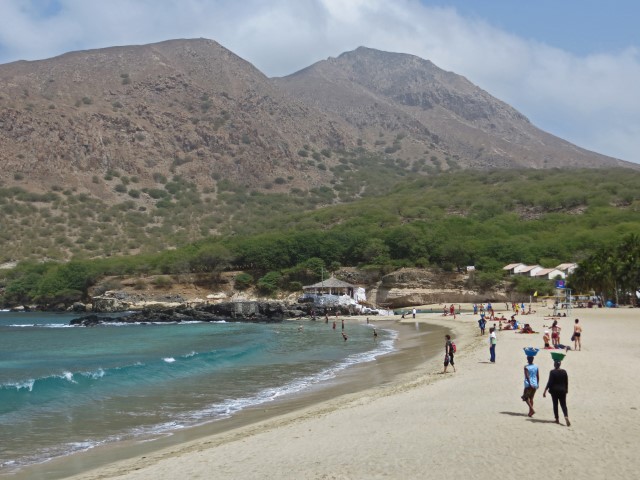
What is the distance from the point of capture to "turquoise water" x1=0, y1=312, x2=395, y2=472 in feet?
51.2

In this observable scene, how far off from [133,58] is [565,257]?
149m

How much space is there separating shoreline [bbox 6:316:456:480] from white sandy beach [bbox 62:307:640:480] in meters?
0.43

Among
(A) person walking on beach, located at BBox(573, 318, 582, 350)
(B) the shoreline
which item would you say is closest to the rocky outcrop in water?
(B) the shoreline

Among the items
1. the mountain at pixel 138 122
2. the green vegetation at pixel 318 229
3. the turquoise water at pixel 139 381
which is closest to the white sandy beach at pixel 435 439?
the turquoise water at pixel 139 381

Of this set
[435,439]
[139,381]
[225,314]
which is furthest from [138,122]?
[435,439]

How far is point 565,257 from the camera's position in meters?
84.1

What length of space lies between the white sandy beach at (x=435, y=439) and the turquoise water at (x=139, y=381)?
3105mm

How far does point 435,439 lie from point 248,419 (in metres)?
5.92

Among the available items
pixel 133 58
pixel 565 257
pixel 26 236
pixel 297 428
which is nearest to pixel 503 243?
pixel 565 257

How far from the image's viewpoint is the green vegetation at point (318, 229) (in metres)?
86.0

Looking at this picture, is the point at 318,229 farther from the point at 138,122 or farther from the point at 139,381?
the point at 139,381

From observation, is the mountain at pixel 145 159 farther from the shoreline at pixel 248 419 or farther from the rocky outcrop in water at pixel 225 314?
the shoreline at pixel 248 419

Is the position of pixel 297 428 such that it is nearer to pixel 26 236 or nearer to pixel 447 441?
pixel 447 441

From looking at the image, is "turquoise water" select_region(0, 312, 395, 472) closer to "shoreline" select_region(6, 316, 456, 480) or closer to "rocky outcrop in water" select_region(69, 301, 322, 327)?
"shoreline" select_region(6, 316, 456, 480)
